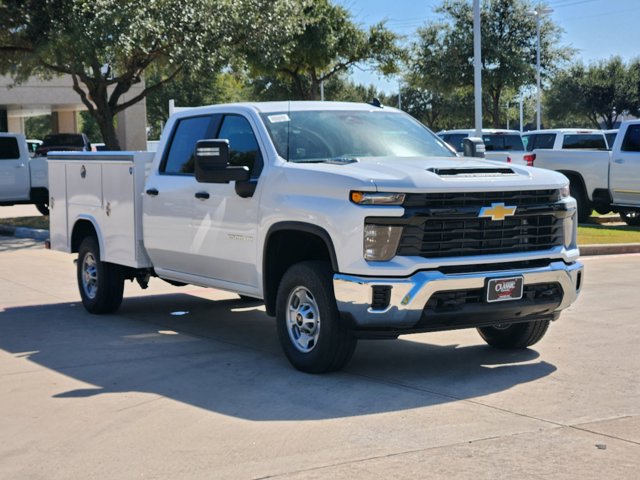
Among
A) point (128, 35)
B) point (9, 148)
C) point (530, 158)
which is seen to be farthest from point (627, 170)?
point (9, 148)

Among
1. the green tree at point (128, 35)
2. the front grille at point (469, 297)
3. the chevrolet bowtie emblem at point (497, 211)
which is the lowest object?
the front grille at point (469, 297)

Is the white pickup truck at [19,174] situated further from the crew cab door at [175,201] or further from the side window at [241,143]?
the side window at [241,143]

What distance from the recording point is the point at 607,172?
803 inches

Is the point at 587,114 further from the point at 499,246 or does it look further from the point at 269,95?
the point at 499,246

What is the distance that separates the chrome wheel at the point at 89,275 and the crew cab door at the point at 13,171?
41.6 feet

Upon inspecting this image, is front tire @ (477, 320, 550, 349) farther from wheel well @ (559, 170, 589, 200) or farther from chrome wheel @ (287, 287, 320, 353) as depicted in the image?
wheel well @ (559, 170, 589, 200)

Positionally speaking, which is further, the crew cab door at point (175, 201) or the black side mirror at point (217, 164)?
the crew cab door at point (175, 201)

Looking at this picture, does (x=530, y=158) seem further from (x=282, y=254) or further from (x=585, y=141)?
(x=282, y=254)

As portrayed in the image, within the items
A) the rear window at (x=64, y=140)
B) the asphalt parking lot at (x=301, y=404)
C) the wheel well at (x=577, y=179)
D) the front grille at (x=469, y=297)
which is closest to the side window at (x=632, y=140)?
the wheel well at (x=577, y=179)

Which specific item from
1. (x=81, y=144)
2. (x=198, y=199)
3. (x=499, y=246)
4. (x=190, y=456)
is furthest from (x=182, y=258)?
(x=81, y=144)

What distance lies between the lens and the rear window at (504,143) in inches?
1008

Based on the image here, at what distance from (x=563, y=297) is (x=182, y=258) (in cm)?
345

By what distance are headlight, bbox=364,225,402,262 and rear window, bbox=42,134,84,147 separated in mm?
A: 25954

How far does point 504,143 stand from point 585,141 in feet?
6.64
